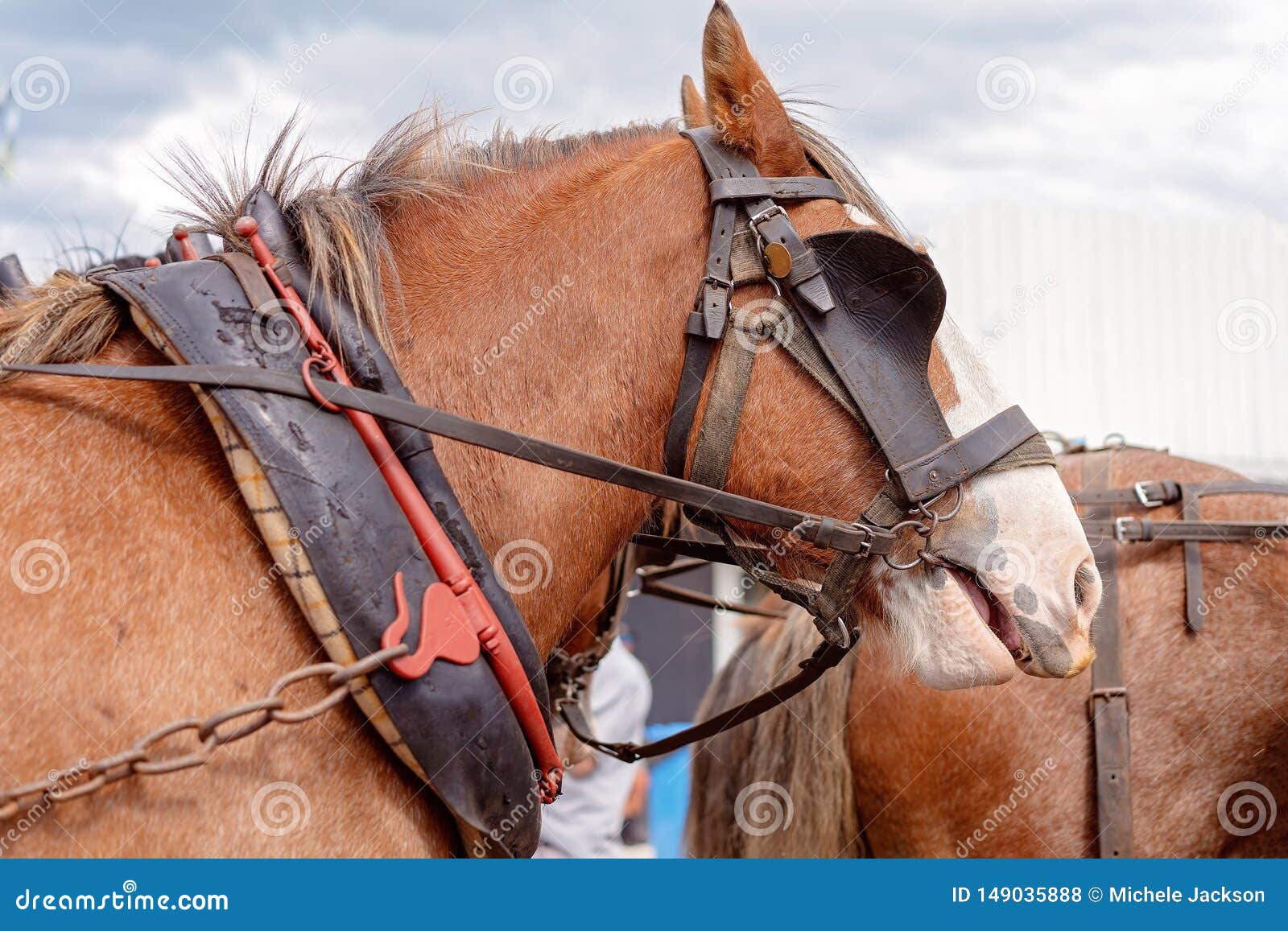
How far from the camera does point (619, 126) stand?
238cm

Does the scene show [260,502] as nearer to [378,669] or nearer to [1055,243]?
[378,669]

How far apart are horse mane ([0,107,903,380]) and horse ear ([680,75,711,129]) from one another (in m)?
0.05

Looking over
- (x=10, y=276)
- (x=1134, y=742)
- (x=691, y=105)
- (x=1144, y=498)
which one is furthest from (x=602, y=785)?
(x=691, y=105)

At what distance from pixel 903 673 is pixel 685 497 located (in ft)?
2.43

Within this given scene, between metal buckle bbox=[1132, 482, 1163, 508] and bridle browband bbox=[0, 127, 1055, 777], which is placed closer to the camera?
bridle browband bbox=[0, 127, 1055, 777]

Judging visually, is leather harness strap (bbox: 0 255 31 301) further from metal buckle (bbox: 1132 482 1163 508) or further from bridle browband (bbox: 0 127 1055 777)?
metal buckle (bbox: 1132 482 1163 508)

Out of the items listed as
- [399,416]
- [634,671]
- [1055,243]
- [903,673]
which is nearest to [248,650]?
[399,416]

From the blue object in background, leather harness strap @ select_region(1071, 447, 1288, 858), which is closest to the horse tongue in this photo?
leather harness strap @ select_region(1071, 447, 1288, 858)

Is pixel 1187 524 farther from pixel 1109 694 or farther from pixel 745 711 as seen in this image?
pixel 745 711

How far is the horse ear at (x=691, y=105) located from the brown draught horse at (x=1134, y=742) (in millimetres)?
1904

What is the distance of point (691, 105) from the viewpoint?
2438mm

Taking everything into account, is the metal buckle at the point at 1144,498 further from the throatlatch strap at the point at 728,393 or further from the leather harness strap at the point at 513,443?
the throatlatch strap at the point at 728,393

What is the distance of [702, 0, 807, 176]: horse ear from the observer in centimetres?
213

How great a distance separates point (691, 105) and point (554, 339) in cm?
77
